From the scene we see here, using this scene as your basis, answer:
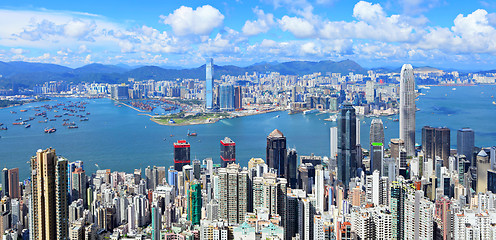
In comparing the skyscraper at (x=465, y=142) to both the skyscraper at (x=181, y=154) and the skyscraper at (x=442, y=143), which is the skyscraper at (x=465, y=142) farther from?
the skyscraper at (x=181, y=154)

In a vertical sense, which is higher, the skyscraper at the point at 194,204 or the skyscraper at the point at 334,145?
the skyscraper at the point at 334,145

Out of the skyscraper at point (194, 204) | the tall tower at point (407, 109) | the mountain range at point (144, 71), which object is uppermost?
the mountain range at point (144, 71)

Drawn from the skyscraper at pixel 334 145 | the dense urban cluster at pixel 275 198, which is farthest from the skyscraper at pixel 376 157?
the skyscraper at pixel 334 145

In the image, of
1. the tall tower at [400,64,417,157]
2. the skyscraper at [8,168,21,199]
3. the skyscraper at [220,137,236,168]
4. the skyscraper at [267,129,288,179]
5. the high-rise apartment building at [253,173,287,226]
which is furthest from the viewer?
the tall tower at [400,64,417,157]

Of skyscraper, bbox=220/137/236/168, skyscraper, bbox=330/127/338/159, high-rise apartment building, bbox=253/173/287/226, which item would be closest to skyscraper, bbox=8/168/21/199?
high-rise apartment building, bbox=253/173/287/226

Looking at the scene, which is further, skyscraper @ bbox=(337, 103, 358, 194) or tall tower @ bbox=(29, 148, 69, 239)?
skyscraper @ bbox=(337, 103, 358, 194)

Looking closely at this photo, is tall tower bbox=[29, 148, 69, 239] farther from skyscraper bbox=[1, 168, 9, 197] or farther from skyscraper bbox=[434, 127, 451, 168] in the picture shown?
skyscraper bbox=[434, 127, 451, 168]

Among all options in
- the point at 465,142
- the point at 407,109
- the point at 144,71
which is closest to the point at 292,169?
the point at 465,142
